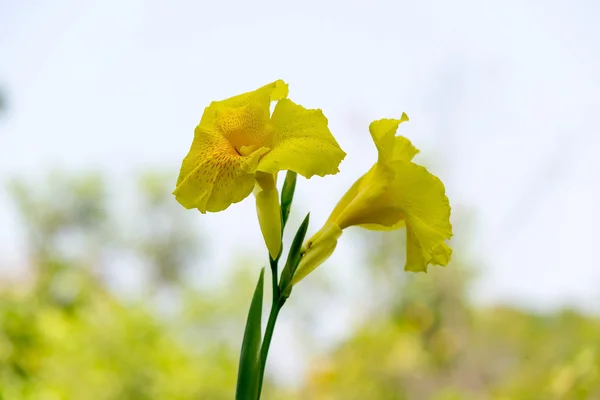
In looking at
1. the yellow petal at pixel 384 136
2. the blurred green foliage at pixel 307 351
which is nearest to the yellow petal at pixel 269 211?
the yellow petal at pixel 384 136

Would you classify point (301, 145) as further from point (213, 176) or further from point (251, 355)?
point (251, 355)

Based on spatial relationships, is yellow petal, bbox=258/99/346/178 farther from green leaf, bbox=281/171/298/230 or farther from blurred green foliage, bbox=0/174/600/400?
blurred green foliage, bbox=0/174/600/400

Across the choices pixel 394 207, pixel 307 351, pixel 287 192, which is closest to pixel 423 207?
pixel 394 207

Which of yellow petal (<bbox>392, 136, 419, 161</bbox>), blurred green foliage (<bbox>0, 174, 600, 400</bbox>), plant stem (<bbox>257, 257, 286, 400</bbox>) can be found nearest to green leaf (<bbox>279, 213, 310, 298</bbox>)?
plant stem (<bbox>257, 257, 286, 400</bbox>)

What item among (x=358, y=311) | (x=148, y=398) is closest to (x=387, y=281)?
(x=358, y=311)

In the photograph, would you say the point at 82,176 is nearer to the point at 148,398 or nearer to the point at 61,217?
the point at 61,217

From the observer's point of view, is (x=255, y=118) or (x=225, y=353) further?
(x=225, y=353)

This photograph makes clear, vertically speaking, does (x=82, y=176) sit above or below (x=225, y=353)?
above
